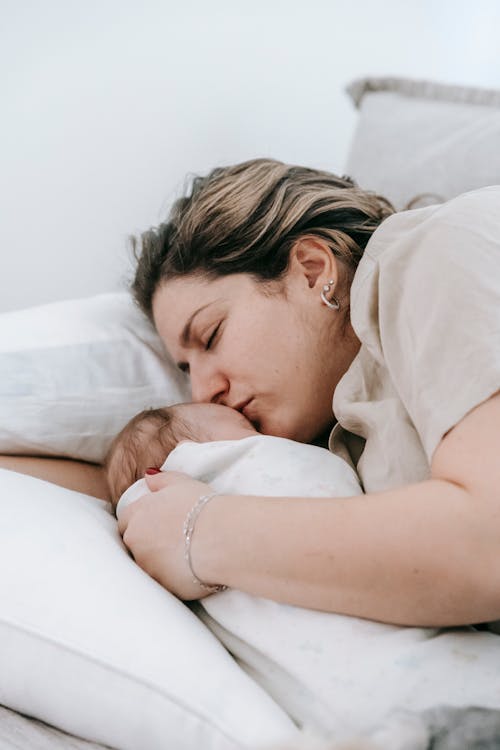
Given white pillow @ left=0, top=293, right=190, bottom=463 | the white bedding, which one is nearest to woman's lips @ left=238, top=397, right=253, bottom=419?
white pillow @ left=0, top=293, right=190, bottom=463

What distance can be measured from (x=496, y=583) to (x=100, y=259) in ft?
4.20

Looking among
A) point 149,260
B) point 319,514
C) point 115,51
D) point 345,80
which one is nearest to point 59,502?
point 319,514

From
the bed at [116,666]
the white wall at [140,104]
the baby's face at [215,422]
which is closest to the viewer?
the bed at [116,666]

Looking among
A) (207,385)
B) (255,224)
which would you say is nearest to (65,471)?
(207,385)

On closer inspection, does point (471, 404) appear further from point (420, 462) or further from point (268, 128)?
point (268, 128)

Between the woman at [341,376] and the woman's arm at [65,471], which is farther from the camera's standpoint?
the woman's arm at [65,471]

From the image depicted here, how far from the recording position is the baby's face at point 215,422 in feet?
3.52

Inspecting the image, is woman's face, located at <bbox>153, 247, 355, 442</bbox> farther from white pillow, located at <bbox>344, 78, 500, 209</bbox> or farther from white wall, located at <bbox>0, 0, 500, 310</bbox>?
white wall, located at <bbox>0, 0, 500, 310</bbox>

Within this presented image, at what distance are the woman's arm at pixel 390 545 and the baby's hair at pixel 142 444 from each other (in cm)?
26

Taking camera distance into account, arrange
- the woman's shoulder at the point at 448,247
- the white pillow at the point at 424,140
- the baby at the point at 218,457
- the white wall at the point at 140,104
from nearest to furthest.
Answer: the woman's shoulder at the point at 448,247 < the baby at the point at 218,457 < the white pillow at the point at 424,140 < the white wall at the point at 140,104

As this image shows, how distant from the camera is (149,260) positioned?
124cm

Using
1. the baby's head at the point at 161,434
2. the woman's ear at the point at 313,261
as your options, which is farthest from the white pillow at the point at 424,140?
the baby's head at the point at 161,434

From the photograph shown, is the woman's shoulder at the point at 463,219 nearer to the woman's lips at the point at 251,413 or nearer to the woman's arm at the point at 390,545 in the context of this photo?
the woman's arm at the point at 390,545

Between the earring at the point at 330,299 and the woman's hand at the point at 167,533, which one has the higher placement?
the earring at the point at 330,299
